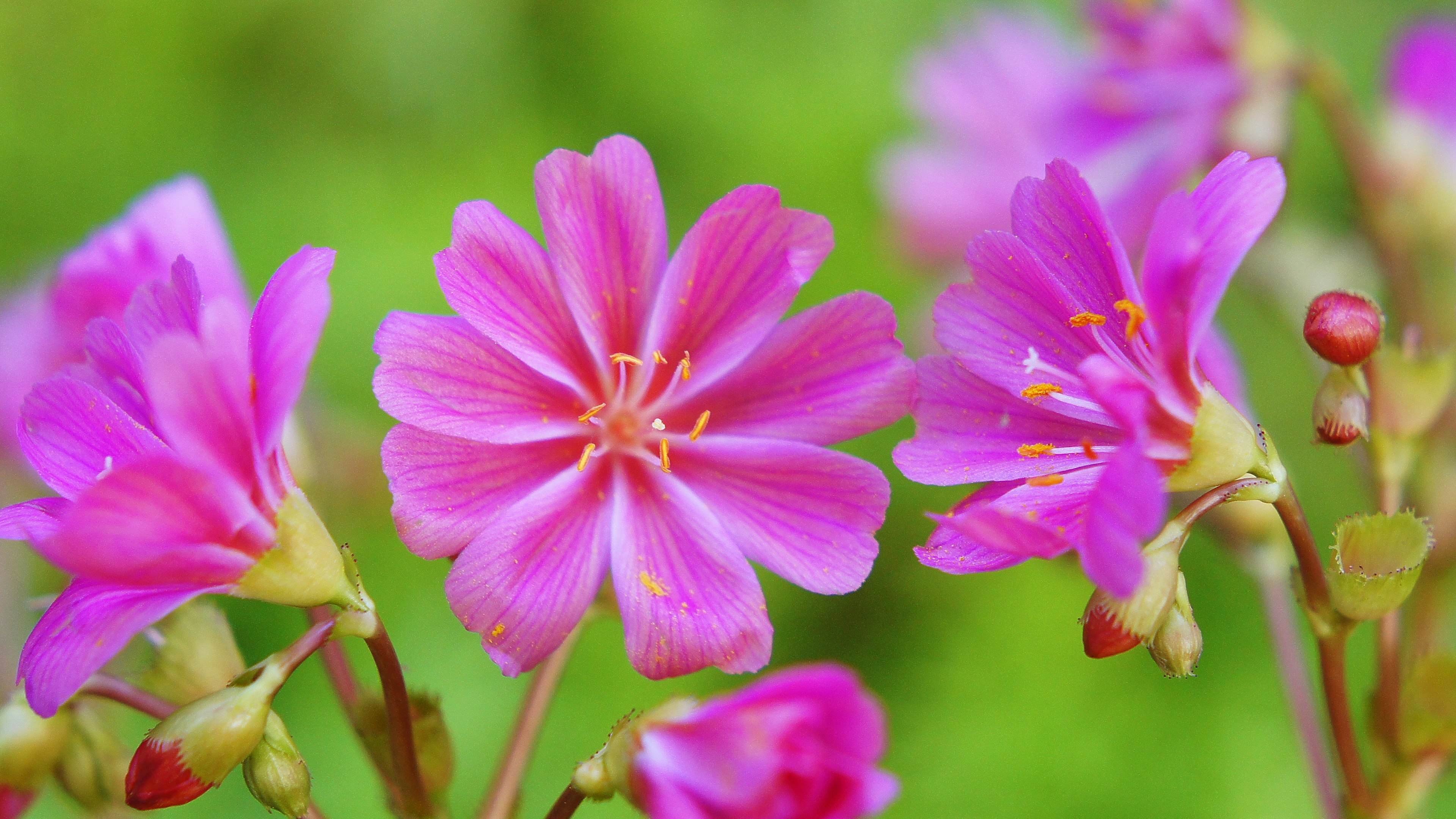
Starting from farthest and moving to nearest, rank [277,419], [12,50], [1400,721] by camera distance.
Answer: [12,50] → [1400,721] → [277,419]

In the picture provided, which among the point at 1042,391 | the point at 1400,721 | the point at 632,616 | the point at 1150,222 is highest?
the point at 1042,391

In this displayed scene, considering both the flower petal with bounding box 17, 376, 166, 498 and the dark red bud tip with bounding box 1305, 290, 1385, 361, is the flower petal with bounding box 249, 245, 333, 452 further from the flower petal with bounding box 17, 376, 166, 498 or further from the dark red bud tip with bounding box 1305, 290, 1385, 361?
the dark red bud tip with bounding box 1305, 290, 1385, 361

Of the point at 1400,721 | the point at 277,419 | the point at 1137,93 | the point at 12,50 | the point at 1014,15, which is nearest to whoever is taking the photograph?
the point at 277,419

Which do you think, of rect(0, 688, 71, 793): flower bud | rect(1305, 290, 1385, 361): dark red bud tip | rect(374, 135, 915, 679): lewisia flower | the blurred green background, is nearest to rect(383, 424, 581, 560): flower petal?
rect(374, 135, 915, 679): lewisia flower

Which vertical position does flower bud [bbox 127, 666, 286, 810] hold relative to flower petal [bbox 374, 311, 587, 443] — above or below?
below

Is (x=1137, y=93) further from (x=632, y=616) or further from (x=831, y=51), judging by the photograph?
(x=831, y=51)

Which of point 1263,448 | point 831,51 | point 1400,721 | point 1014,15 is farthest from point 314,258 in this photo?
point 831,51

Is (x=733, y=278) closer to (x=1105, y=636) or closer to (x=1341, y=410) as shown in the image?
(x=1105, y=636)
